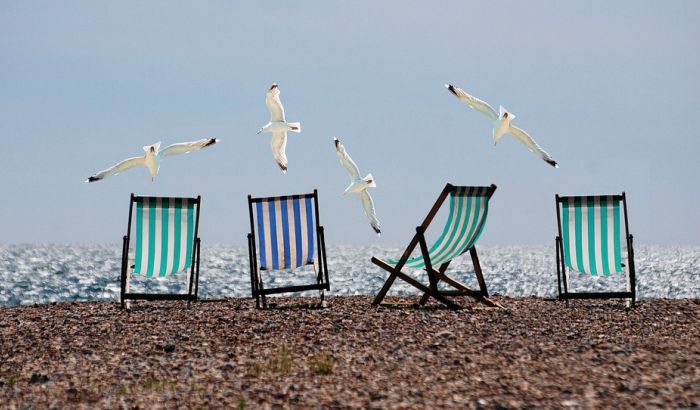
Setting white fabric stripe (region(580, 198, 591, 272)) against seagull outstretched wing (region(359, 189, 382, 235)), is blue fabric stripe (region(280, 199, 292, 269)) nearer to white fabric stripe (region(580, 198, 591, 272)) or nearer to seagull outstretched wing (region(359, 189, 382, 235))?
seagull outstretched wing (region(359, 189, 382, 235))

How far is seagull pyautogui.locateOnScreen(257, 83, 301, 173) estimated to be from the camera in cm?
878

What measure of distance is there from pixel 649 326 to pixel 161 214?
4.68 metres

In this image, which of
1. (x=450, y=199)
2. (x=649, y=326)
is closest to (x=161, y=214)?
(x=450, y=199)

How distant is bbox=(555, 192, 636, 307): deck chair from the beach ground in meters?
0.51

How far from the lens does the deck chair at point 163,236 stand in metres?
8.55

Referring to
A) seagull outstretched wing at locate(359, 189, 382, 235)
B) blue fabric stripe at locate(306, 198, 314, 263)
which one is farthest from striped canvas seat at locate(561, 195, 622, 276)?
blue fabric stripe at locate(306, 198, 314, 263)

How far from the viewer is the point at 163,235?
8594 mm

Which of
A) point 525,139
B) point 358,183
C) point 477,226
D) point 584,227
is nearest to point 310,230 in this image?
point 358,183

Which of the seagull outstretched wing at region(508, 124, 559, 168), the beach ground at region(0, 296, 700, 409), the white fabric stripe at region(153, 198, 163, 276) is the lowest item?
the beach ground at region(0, 296, 700, 409)

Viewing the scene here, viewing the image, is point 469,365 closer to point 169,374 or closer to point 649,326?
point 169,374

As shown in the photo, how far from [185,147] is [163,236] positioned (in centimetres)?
95

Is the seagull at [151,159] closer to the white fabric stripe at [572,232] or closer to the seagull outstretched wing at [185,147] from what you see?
the seagull outstretched wing at [185,147]

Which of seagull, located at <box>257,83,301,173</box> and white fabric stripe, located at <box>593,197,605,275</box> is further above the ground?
seagull, located at <box>257,83,301,173</box>

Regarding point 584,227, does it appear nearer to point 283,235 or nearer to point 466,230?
point 466,230
